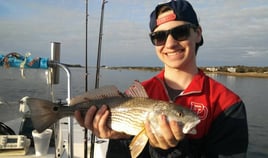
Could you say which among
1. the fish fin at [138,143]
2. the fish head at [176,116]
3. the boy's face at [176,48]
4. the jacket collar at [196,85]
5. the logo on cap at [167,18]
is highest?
the logo on cap at [167,18]

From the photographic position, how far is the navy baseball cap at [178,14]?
2.91 m

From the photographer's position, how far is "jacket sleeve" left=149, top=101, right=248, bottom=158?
263cm

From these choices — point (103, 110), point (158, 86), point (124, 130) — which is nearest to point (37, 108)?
point (103, 110)

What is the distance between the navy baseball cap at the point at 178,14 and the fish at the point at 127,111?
722 mm

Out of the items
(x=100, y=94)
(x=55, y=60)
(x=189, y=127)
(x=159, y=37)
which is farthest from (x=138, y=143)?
(x=55, y=60)

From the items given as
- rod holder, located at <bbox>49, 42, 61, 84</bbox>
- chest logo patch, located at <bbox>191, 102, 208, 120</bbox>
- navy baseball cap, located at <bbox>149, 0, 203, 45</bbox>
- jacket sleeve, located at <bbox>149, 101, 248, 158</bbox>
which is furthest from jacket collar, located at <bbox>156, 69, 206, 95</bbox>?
rod holder, located at <bbox>49, 42, 61, 84</bbox>

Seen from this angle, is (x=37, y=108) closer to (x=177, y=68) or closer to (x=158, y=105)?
(x=158, y=105)

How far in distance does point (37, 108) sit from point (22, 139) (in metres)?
1.88

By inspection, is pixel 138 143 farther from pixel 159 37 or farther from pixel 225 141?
pixel 159 37

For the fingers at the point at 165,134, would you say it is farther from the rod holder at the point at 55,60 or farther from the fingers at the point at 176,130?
the rod holder at the point at 55,60

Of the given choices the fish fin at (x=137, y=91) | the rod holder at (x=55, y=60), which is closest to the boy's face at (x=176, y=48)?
the fish fin at (x=137, y=91)

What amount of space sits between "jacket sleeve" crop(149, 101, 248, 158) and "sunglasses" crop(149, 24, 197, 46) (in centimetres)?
87

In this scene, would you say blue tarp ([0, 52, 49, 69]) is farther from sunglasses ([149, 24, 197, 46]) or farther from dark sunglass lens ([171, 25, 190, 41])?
dark sunglass lens ([171, 25, 190, 41])

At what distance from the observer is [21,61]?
399cm
